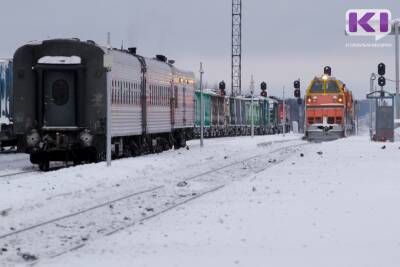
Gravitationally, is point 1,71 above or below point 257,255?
above

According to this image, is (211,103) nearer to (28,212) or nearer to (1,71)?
(1,71)

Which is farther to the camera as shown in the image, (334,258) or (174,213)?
(174,213)

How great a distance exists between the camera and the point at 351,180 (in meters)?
18.4

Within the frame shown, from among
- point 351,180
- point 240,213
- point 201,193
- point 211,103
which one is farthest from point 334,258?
point 211,103

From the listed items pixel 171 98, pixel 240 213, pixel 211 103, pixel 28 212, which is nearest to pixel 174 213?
pixel 240 213

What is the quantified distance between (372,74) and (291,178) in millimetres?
46272

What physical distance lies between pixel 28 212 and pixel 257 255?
5872 mm

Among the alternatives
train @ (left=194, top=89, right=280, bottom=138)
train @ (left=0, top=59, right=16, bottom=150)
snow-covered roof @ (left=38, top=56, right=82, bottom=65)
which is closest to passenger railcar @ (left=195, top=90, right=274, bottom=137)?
train @ (left=194, top=89, right=280, bottom=138)

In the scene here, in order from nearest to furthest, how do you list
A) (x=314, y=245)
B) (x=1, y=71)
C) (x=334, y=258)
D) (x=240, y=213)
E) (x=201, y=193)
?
(x=334, y=258)
(x=314, y=245)
(x=240, y=213)
(x=201, y=193)
(x=1, y=71)

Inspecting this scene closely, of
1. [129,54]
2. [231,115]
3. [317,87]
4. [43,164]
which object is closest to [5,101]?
[129,54]

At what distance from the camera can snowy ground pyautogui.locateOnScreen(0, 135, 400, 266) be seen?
857 centimetres

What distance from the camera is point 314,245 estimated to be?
9.05 metres

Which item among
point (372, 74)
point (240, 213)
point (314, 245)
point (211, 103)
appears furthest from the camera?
point (372, 74)

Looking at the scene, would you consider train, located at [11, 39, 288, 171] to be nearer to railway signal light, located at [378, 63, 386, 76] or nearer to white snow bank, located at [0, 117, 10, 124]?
white snow bank, located at [0, 117, 10, 124]
